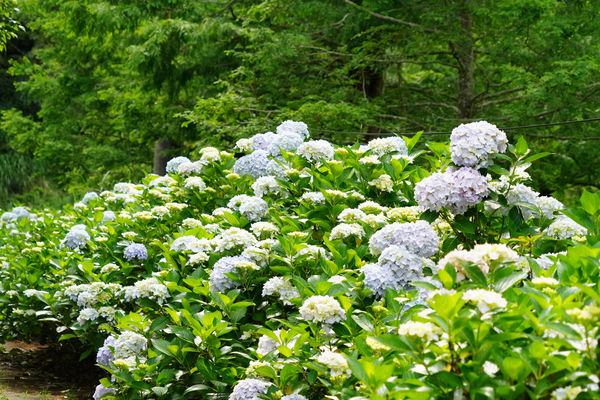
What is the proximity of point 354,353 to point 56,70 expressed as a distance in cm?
1630

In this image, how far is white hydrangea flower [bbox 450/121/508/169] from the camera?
120 inches

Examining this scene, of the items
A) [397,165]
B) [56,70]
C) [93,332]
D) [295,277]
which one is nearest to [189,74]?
[56,70]

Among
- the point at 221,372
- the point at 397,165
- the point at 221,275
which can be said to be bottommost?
the point at 221,372

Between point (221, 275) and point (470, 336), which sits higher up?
point (470, 336)

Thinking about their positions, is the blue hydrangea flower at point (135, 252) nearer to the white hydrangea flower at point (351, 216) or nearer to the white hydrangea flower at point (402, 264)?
the white hydrangea flower at point (351, 216)

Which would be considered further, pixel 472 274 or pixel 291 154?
pixel 291 154

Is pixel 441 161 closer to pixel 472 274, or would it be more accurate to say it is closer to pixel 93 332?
pixel 472 274

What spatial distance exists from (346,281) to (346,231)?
47 cm

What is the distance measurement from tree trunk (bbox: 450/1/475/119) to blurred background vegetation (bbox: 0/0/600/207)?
20 mm

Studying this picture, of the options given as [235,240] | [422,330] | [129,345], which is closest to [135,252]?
[129,345]

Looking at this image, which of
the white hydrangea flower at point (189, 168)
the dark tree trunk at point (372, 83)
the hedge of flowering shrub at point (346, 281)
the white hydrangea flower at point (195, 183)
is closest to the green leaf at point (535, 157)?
the hedge of flowering shrub at point (346, 281)

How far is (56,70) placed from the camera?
56.4 feet

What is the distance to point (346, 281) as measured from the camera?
3.02m

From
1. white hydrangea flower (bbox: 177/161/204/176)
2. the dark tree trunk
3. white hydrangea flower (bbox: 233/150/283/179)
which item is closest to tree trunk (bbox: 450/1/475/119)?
the dark tree trunk
